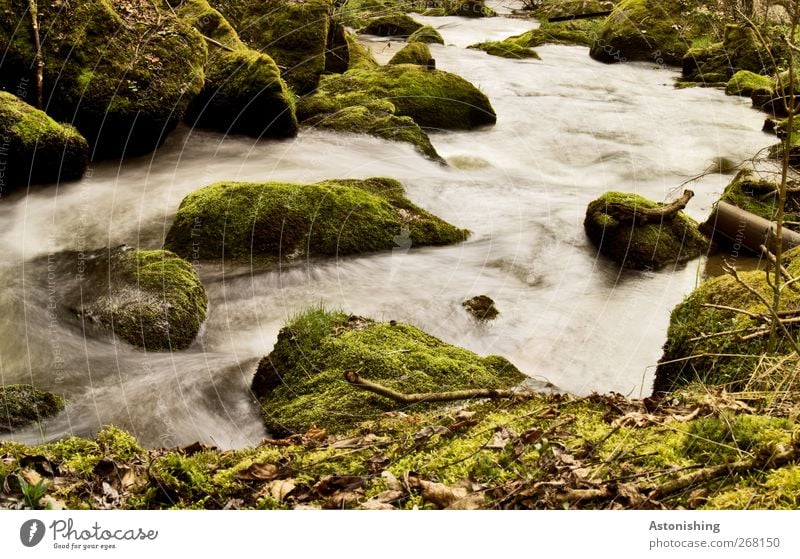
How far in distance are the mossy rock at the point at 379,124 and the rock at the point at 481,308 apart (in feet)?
12.5

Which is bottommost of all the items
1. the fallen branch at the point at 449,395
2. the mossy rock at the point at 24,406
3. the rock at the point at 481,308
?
the rock at the point at 481,308

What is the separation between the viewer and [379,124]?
10.6m

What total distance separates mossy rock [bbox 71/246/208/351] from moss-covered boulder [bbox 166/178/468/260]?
2.66 feet

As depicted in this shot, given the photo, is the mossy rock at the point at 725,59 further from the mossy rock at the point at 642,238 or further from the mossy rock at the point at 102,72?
the mossy rock at the point at 102,72

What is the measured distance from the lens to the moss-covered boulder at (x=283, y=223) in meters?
6.89

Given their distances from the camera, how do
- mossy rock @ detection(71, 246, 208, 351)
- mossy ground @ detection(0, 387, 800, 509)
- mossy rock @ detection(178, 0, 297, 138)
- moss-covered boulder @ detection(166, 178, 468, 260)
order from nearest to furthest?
1. mossy ground @ detection(0, 387, 800, 509)
2. mossy rock @ detection(71, 246, 208, 351)
3. moss-covered boulder @ detection(166, 178, 468, 260)
4. mossy rock @ detection(178, 0, 297, 138)

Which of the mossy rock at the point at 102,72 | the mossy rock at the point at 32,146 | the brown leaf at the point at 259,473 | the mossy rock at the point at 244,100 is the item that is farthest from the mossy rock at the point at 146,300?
the mossy rock at the point at 244,100

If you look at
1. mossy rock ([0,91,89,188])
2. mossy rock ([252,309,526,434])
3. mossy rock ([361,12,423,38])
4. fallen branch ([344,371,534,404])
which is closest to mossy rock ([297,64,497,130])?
mossy rock ([0,91,89,188])

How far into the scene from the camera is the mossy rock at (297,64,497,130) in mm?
11312

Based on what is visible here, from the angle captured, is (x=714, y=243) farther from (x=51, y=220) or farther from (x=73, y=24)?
(x=73, y=24)

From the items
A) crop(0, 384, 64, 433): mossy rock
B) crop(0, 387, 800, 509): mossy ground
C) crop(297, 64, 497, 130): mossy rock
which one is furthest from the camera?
crop(297, 64, 497, 130): mossy rock

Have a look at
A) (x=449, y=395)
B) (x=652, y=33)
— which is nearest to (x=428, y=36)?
(x=652, y=33)

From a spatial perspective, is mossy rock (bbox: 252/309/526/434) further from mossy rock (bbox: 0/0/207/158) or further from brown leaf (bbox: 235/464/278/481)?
mossy rock (bbox: 0/0/207/158)
